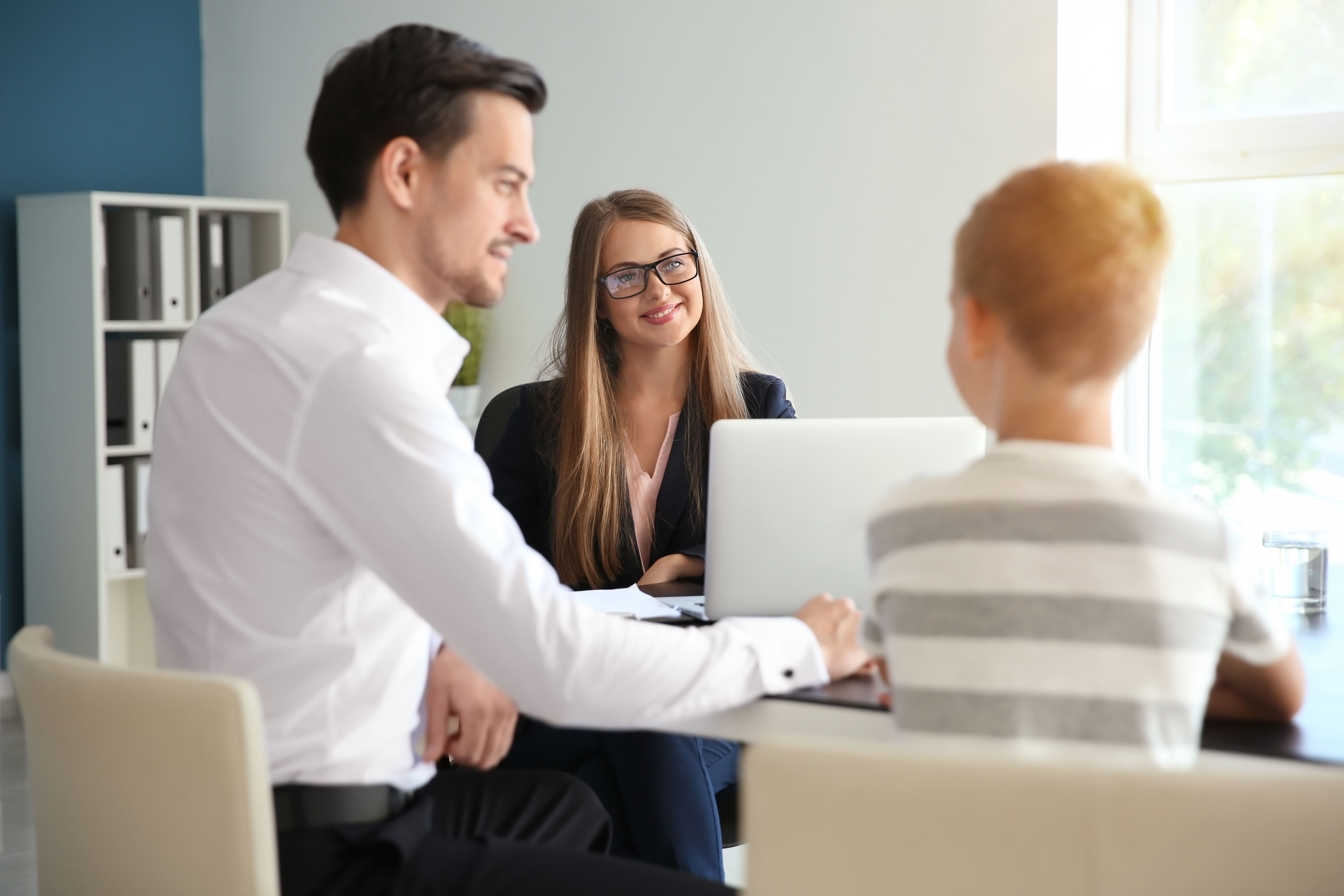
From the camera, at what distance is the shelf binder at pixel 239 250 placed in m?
4.48

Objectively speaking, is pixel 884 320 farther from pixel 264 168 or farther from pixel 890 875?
pixel 890 875

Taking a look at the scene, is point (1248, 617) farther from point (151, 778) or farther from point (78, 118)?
point (78, 118)

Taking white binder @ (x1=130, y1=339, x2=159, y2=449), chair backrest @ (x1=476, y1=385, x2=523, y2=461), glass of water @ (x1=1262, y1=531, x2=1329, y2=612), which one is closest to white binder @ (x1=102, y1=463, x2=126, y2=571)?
white binder @ (x1=130, y1=339, x2=159, y2=449)

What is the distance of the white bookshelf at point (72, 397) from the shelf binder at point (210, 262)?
0.05ft

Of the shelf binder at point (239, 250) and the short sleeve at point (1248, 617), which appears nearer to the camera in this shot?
the short sleeve at point (1248, 617)

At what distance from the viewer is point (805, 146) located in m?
3.58

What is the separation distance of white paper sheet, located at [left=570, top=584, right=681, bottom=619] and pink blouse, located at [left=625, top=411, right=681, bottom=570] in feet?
1.25

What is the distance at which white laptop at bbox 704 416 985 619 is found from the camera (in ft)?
5.86

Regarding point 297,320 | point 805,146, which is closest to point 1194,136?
point 805,146

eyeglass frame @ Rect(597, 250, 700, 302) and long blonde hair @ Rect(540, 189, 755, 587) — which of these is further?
eyeglass frame @ Rect(597, 250, 700, 302)

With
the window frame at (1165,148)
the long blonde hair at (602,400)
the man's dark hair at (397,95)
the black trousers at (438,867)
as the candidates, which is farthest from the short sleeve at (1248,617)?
the window frame at (1165,148)

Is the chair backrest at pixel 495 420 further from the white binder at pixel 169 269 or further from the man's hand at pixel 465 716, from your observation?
the white binder at pixel 169 269

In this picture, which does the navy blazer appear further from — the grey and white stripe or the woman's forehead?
the grey and white stripe

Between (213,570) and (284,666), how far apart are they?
116mm
